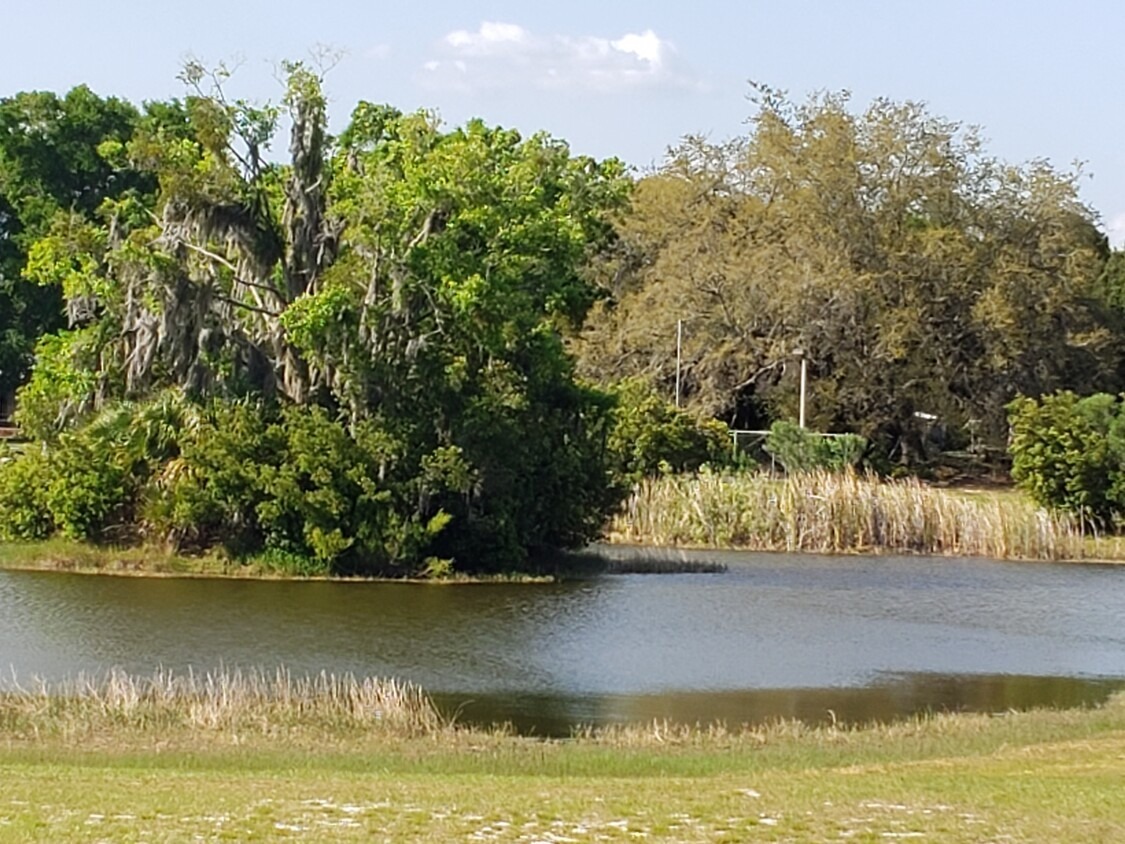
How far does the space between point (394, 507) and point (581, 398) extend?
6258mm

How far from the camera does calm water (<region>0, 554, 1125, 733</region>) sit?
77.7 feet

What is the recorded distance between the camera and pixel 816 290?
214 ft

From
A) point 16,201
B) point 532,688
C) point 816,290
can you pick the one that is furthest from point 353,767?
point 16,201

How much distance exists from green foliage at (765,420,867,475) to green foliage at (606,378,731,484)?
3.08m

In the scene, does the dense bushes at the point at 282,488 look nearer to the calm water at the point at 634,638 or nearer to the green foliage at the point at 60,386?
the green foliage at the point at 60,386

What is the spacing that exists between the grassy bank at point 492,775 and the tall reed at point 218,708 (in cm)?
4

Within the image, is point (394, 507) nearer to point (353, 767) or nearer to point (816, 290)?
point (353, 767)

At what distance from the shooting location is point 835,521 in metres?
44.7

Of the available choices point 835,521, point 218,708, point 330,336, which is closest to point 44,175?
point 330,336

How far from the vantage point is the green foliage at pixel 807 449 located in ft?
190

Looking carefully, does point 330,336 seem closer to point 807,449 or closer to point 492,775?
point 492,775

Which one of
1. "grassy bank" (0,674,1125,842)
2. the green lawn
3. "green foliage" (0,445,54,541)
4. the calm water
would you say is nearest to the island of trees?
"green foliage" (0,445,54,541)

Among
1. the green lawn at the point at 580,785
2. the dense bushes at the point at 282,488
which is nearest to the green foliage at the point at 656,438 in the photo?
the dense bushes at the point at 282,488

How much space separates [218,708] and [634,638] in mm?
11379
